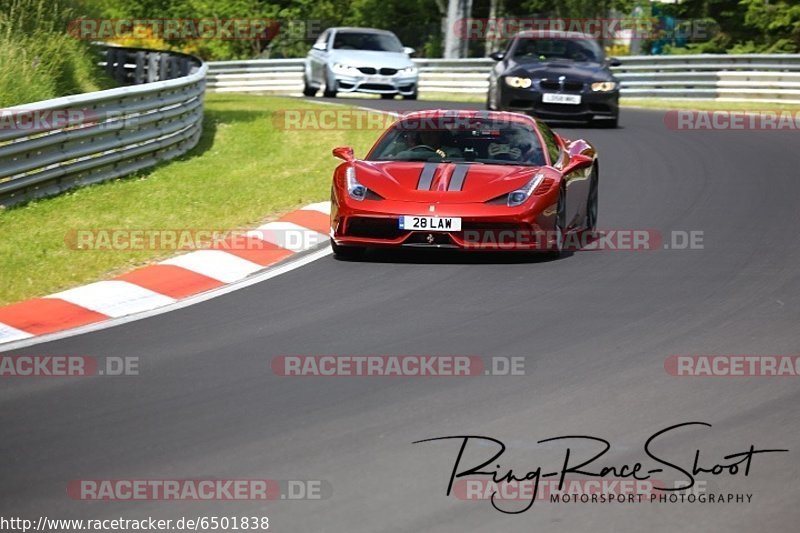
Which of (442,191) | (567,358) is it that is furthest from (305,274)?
(567,358)

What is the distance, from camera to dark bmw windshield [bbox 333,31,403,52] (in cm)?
3062

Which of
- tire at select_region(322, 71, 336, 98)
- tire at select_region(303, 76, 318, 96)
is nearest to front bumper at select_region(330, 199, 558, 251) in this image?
tire at select_region(322, 71, 336, 98)

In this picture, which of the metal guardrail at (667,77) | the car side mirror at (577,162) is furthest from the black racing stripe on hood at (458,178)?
the metal guardrail at (667,77)

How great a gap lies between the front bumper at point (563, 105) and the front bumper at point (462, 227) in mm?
11794

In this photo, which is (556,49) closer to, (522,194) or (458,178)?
(458,178)

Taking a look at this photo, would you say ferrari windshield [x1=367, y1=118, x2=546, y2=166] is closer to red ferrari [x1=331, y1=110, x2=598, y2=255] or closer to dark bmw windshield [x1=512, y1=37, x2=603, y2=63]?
red ferrari [x1=331, y1=110, x2=598, y2=255]

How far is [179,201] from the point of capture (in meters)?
14.6

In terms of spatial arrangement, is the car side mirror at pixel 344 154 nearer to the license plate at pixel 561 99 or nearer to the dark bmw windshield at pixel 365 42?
the license plate at pixel 561 99

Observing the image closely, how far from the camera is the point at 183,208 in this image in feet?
46.6

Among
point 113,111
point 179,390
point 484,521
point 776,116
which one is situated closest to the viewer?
point 484,521

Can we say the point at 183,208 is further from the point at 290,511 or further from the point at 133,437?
the point at 290,511

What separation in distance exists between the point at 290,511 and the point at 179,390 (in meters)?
2.05

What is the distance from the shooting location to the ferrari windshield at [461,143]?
1223 centimetres

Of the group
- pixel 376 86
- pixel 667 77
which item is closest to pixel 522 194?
pixel 376 86
